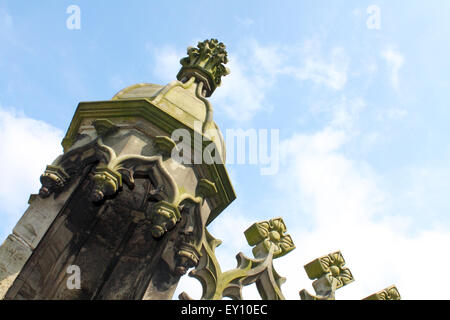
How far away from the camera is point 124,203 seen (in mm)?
5984

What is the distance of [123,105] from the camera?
5137 millimetres

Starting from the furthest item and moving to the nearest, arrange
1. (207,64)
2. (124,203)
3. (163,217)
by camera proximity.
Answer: (207,64) → (124,203) → (163,217)

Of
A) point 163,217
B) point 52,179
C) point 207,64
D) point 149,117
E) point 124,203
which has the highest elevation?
point 207,64

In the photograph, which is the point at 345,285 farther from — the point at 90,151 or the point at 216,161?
the point at 90,151

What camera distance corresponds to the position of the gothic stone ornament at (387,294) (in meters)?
5.44

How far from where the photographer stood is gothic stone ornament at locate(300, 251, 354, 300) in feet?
17.9

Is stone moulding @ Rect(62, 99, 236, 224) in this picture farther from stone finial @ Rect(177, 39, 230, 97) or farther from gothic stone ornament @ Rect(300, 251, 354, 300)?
stone finial @ Rect(177, 39, 230, 97)

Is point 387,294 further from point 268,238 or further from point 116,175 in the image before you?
point 116,175

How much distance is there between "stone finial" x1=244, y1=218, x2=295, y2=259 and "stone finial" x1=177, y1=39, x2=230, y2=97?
8.54ft

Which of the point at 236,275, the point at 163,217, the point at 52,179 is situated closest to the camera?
the point at 163,217

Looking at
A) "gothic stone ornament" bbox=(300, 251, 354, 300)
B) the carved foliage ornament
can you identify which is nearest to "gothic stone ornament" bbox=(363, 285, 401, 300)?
"gothic stone ornament" bbox=(300, 251, 354, 300)

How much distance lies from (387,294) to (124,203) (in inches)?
149

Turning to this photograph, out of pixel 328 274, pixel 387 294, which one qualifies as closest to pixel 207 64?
pixel 328 274
